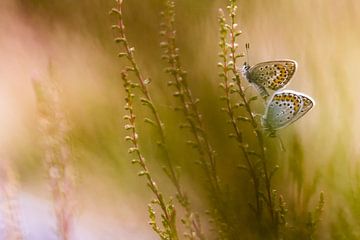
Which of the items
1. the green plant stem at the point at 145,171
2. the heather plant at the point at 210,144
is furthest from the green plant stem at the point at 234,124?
the green plant stem at the point at 145,171

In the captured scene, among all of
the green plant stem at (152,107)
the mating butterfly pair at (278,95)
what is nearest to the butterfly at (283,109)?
the mating butterfly pair at (278,95)

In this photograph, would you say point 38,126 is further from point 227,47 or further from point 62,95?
point 227,47

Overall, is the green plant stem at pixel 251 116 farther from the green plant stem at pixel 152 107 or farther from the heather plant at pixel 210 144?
the green plant stem at pixel 152 107

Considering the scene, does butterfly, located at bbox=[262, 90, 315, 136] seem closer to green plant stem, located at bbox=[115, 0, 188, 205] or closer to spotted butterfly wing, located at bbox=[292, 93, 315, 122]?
spotted butterfly wing, located at bbox=[292, 93, 315, 122]

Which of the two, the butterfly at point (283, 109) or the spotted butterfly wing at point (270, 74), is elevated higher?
the spotted butterfly wing at point (270, 74)

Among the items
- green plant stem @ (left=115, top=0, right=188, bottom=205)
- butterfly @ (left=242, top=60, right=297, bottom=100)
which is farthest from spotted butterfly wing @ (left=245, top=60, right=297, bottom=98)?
green plant stem @ (left=115, top=0, right=188, bottom=205)

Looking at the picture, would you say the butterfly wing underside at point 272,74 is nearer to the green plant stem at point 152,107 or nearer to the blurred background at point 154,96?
the blurred background at point 154,96

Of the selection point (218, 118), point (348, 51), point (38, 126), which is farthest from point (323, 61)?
point (38, 126)
